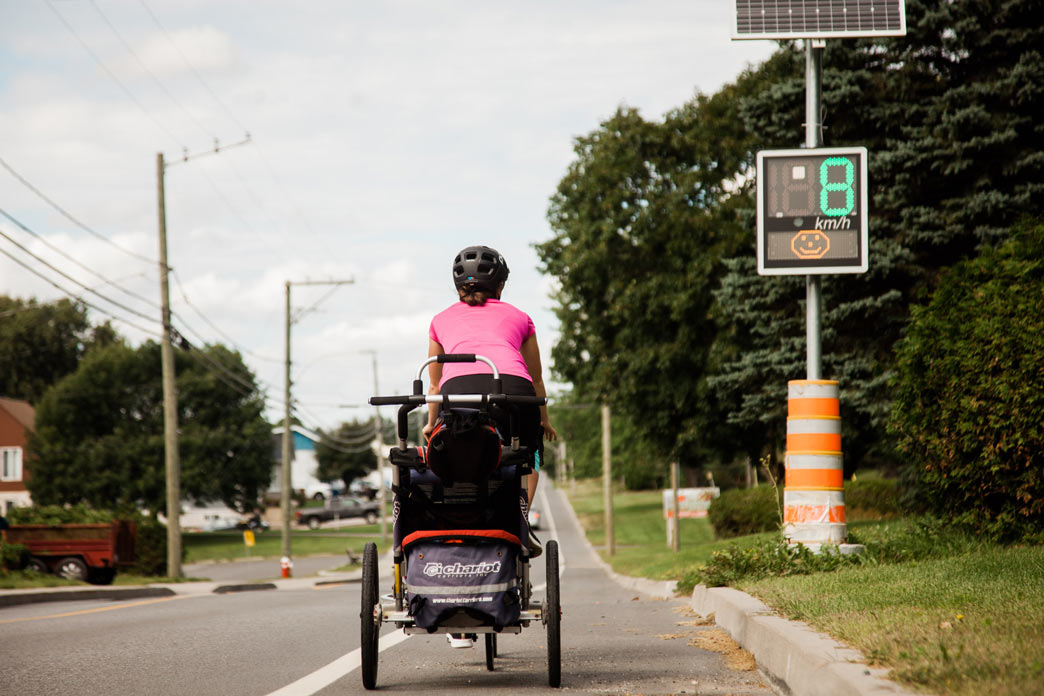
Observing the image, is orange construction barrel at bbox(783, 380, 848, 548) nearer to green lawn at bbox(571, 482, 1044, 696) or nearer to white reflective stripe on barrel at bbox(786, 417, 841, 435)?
white reflective stripe on barrel at bbox(786, 417, 841, 435)

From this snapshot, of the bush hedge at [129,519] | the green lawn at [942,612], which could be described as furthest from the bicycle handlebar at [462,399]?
→ the bush hedge at [129,519]

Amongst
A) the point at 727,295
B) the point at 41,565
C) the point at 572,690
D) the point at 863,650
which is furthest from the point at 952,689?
the point at 41,565

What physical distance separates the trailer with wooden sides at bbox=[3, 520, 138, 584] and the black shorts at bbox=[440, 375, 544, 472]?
22.3 meters

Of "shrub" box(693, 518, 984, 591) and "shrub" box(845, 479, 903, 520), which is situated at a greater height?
"shrub" box(693, 518, 984, 591)

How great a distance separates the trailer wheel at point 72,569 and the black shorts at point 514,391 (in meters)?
22.5

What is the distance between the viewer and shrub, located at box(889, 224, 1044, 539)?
9352mm

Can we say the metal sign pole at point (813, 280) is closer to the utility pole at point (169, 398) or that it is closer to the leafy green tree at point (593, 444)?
the utility pole at point (169, 398)

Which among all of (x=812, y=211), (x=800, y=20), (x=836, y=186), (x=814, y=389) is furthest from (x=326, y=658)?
(x=800, y=20)

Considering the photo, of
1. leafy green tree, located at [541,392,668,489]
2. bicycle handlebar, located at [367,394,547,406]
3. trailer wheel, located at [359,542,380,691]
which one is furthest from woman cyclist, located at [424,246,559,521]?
leafy green tree, located at [541,392,668,489]

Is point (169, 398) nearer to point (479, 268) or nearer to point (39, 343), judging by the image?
point (479, 268)

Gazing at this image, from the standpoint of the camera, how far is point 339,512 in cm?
8431

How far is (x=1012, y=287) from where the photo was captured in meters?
9.78

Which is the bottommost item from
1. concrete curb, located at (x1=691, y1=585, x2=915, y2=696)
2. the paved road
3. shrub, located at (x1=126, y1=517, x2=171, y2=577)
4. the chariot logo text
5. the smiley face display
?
shrub, located at (x1=126, y1=517, x2=171, y2=577)

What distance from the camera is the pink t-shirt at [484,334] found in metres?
5.88
